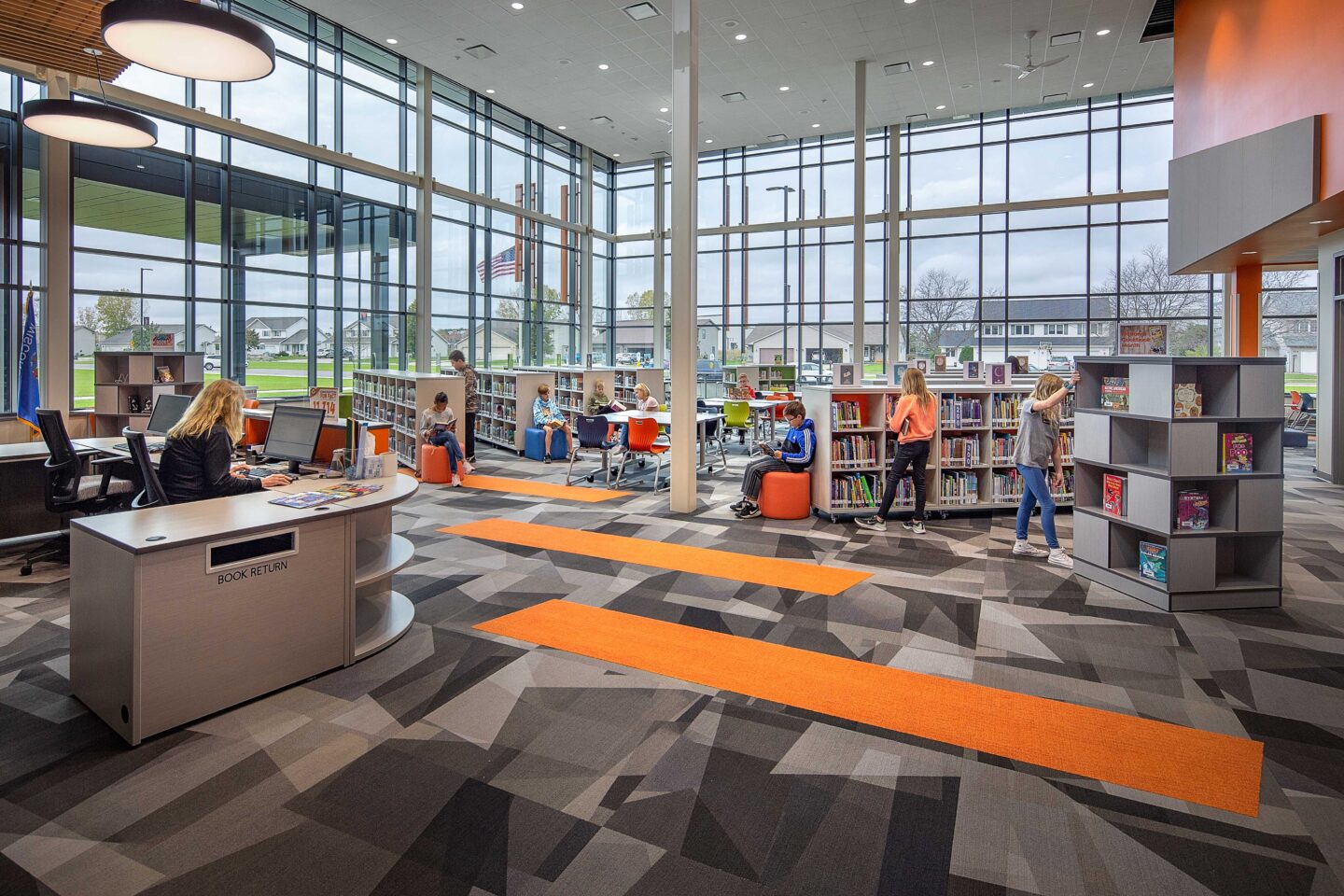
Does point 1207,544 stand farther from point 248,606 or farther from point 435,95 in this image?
point 435,95


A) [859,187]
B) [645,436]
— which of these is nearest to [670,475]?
[645,436]

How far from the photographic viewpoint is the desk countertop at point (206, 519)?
3.18m

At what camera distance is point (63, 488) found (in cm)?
580

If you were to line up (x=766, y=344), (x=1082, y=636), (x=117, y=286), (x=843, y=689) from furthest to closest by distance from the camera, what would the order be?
(x=766, y=344), (x=117, y=286), (x=1082, y=636), (x=843, y=689)

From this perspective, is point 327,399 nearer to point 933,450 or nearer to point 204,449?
point 204,449

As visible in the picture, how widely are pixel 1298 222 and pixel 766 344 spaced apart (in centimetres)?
1120

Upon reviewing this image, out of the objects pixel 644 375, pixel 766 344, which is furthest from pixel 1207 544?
pixel 766 344

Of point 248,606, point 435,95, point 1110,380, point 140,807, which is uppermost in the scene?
point 435,95

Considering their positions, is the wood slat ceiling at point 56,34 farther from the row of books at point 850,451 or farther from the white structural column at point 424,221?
the row of books at point 850,451

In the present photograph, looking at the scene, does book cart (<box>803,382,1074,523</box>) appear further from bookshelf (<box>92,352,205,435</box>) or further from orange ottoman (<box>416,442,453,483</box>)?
bookshelf (<box>92,352,205,435</box>)

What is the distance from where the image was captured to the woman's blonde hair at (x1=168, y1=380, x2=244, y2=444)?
4422 mm

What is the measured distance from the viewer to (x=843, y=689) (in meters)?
3.71

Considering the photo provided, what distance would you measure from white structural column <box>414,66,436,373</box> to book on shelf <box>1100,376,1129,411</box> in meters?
11.2

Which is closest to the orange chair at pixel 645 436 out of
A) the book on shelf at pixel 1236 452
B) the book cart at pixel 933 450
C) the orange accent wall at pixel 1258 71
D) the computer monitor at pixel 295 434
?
the book cart at pixel 933 450
